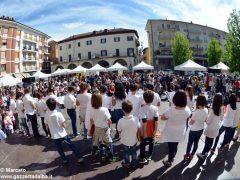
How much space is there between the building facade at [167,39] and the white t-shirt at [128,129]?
65.8 metres

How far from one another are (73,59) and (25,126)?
215ft

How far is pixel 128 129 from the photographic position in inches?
222

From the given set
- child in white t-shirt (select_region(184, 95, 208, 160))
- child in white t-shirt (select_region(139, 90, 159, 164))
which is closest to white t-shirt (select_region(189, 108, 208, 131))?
child in white t-shirt (select_region(184, 95, 208, 160))

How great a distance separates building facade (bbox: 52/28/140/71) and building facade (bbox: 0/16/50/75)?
7899mm

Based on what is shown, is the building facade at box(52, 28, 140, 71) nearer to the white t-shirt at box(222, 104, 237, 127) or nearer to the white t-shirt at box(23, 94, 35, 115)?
the white t-shirt at box(23, 94, 35, 115)

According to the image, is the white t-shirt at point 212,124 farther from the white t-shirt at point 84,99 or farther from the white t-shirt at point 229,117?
the white t-shirt at point 84,99

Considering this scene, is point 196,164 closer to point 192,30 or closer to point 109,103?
point 109,103

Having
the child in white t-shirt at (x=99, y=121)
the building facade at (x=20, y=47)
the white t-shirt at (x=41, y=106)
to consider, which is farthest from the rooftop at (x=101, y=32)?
the child in white t-shirt at (x=99, y=121)

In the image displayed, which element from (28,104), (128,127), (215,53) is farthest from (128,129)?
(215,53)

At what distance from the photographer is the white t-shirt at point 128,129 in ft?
18.4

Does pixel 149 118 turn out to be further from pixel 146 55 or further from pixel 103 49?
pixel 146 55

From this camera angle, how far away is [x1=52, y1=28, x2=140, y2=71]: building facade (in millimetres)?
68975

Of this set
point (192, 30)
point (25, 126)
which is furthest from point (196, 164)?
point (192, 30)

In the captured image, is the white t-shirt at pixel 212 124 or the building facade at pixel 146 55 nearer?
the white t-shirt at pixel 212 124
